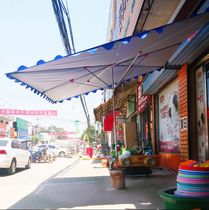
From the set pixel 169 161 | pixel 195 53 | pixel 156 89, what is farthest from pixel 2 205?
pixel 156 89

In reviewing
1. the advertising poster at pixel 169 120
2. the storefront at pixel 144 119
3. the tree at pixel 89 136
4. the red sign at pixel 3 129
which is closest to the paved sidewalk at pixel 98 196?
the advertising poster at pixel 169 120

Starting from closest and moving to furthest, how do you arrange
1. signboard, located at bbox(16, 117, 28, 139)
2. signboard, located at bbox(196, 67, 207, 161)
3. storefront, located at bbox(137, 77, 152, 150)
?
signboard, located at bbox(196, 67, 207, 161) → storefront, located at bbox(137, 77, 152, 150) → signboard, located at bbox(16, 117, 28, 139)

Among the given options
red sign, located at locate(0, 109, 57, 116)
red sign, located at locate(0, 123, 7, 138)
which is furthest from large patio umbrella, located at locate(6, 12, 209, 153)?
red sign, located at locate(0, 123, 7, 138)

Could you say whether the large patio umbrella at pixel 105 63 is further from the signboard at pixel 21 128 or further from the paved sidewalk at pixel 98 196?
the signboard at pixel 21 128

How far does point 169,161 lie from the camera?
12.7 m

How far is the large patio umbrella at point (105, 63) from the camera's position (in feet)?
23.9

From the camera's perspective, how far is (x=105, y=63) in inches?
352

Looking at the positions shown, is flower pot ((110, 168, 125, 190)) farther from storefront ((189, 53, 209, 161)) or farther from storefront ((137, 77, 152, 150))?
storefront ((137, 77, 152, 150))

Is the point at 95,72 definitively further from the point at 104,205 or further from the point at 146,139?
the point at 146,139

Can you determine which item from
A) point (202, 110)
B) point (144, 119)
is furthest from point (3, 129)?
point (202, 110)

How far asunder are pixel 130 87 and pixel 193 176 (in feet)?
47.7

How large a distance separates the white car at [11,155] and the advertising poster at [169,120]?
6201 millimetres

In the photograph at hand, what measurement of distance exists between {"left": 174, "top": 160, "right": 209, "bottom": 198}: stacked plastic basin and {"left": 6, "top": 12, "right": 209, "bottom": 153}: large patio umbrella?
2.60 metres

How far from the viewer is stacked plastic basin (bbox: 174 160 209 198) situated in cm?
532
